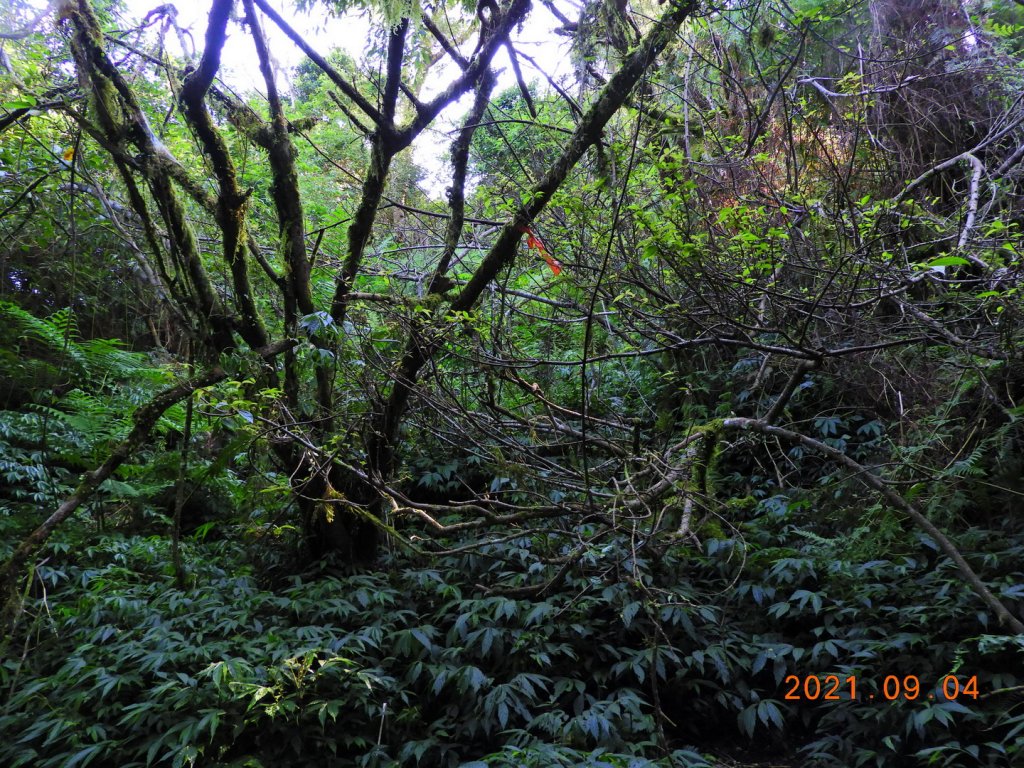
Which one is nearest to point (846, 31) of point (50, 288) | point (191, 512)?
point (191, 512)

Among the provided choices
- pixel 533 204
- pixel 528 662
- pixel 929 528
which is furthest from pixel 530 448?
pixel 929 528

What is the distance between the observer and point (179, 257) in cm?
415

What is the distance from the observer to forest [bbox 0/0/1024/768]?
318cm

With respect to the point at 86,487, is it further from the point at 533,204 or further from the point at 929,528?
the point at 929,528

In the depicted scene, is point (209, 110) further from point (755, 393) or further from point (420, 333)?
point (755, 393)

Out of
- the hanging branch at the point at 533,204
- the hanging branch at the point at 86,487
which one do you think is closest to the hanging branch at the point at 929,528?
the hanging branch at the point at 533,204

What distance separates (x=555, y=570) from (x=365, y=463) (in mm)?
1537

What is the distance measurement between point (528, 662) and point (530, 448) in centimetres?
134

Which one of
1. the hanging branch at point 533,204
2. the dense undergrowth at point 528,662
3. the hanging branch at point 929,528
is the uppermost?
the hanging branch at point 533,204

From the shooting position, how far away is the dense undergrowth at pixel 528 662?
2.96m
